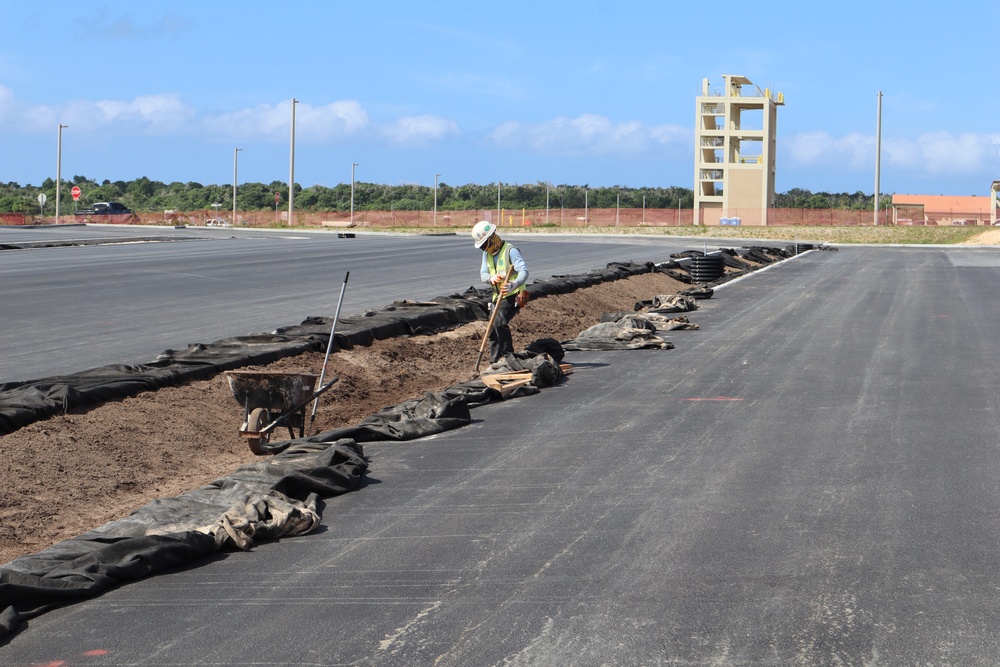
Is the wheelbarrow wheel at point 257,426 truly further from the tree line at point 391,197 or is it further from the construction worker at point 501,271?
the tree line at point 391,197

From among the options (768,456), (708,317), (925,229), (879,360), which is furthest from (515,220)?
(768,456)

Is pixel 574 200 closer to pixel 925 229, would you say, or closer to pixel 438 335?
pixel 925 229

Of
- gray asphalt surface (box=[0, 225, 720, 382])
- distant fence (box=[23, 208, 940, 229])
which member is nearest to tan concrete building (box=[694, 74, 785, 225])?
distant fence (box=[23, 208, 940, 229])

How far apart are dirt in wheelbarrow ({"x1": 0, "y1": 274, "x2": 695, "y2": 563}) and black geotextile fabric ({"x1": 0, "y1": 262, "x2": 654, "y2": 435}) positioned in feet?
0.40

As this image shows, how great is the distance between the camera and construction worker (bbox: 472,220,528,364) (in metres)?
13.3

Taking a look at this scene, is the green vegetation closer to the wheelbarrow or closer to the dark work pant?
the dark work pant

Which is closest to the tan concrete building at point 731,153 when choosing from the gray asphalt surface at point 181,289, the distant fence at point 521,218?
the distant fence at point 521,218

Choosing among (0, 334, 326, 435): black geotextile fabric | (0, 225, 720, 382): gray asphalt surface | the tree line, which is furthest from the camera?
the tree line

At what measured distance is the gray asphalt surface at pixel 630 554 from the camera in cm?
519

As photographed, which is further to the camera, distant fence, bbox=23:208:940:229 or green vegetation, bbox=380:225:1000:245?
distant fence, bbox=23:208:940:229

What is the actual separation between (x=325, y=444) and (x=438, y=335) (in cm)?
820

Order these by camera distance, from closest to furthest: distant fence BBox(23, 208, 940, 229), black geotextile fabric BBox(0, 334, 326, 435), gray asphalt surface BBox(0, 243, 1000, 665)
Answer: gray asphalt surface BBox(0, 243, 1000, 665) → black geotextile fabric BBox(0, 334, 326, 435) → distant fence BBox(23, 208, 940, 229)

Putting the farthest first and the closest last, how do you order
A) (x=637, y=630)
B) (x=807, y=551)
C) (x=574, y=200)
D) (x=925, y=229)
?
(x=574, y=200)
(x=925, y=229)
(x=807, y=551)
(x=637, y=630)

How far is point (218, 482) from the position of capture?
8.27 m
